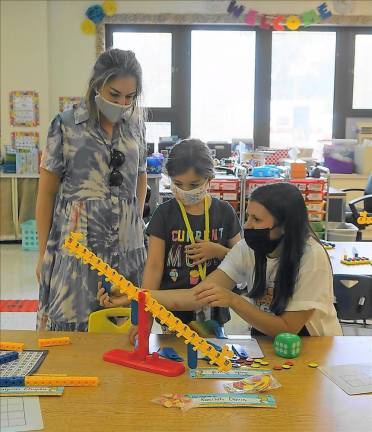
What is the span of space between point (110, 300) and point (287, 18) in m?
4.83

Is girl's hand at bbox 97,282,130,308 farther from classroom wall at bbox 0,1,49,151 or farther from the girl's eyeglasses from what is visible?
classroom wall at bbox 0,1,49,151

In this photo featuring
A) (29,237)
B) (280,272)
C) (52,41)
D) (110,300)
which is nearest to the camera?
(280,272)

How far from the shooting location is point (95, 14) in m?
5.75

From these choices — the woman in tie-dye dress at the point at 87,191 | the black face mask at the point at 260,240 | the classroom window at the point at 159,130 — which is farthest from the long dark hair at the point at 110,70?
the classroom window at the point at 159,130

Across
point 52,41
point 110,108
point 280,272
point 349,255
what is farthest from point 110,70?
point 52,41

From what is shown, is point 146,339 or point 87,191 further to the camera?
point 87,191

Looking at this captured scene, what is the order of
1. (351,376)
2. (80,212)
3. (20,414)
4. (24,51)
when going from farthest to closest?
1. (24,51)
2. (80,212)
3. (351,376)
4. (20,414)

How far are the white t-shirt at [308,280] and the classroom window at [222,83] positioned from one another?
15.1 feet

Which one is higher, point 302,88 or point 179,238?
point 302,88

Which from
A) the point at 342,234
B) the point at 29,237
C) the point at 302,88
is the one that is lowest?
the point at 29,237

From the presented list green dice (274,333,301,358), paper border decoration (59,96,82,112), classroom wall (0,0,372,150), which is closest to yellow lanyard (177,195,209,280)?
green dice (274,333,301,358)

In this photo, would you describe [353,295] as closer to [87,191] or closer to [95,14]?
[87,191]

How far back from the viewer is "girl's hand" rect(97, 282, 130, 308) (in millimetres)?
1776

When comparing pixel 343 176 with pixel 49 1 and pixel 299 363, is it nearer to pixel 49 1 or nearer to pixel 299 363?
pixel 49 1
